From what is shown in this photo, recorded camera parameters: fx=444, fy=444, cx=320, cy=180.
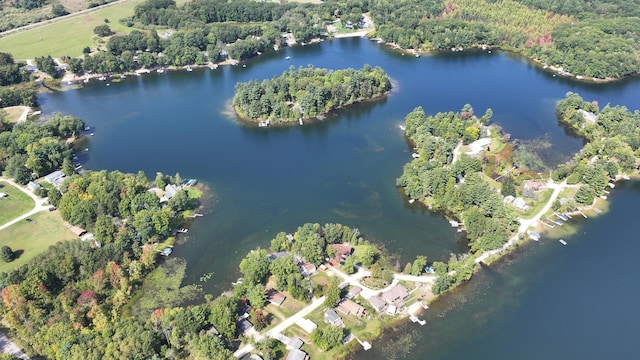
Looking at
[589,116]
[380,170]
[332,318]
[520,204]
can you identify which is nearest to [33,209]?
[332,318]

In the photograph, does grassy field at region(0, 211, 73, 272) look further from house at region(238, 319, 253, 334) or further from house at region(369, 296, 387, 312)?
house at region(369, 296, 387, 312)

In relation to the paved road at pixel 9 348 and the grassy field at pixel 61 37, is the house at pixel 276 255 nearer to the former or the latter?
the paved road at pixel 9 348

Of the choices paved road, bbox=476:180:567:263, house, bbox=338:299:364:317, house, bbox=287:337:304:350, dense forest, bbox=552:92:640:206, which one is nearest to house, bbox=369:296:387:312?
house, bbox=338:299:364:317

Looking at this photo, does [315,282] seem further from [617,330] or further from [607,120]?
[607,120]

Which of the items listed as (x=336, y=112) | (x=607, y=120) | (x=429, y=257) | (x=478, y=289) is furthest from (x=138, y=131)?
(x=607, y=120)

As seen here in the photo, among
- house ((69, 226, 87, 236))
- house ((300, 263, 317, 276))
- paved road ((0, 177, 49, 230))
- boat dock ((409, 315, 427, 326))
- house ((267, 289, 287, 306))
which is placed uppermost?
paved road ((0, 177, 49, 230))

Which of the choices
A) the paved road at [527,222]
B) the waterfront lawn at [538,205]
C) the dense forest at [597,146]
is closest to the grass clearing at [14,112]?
the paved road at [527,222]
